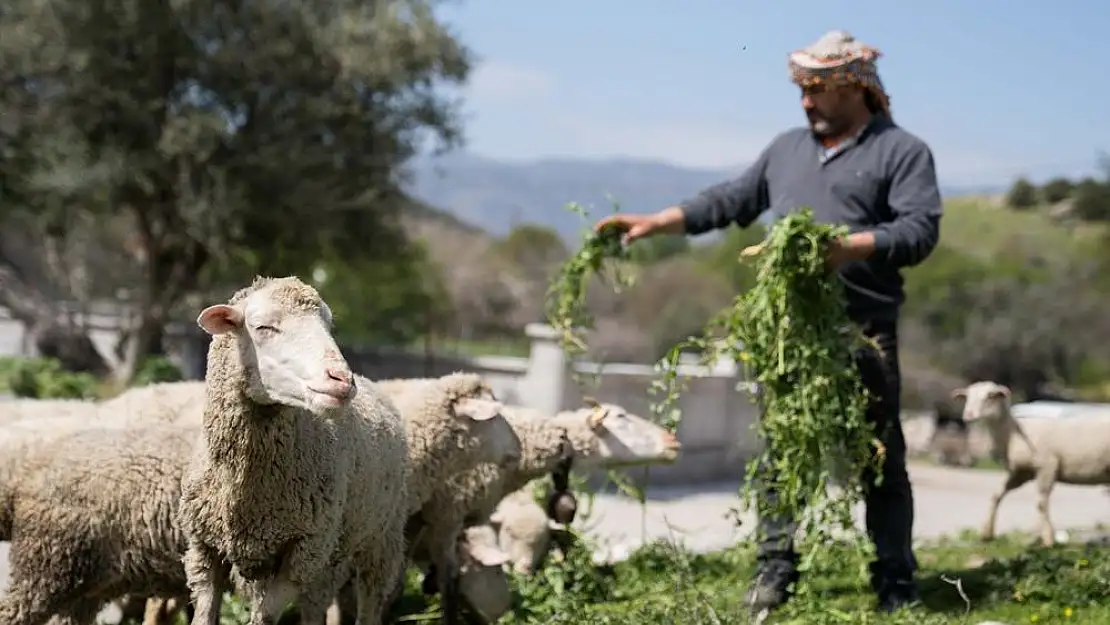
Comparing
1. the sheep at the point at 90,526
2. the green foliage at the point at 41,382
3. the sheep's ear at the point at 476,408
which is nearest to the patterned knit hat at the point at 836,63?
the sheep's ear at the point at 476,408

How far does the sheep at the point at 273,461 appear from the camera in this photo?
151 inches

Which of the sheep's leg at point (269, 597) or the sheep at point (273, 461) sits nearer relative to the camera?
the sheep at point (273, 461)

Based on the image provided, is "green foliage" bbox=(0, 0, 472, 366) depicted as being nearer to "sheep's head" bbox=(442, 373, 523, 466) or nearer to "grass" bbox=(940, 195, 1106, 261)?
"sheep's head" bbox=(442, 373, 523, 466)

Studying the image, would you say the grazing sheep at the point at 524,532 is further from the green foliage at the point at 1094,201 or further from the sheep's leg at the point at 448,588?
Result: the green foliage at the point at 1094,201

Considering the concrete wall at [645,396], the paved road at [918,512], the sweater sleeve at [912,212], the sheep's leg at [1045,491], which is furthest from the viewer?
the concrete wall at [645,396]

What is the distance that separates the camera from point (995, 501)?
933 centimetres

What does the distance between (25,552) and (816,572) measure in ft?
12.5

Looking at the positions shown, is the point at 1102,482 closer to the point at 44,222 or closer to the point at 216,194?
the point at 216,194

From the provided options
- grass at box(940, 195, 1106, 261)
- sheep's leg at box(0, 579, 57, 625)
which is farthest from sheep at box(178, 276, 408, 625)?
grass at box(940, 195, 1106, 261)

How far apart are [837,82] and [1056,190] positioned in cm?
6762

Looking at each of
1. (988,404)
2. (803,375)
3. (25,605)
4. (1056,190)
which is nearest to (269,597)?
(25,605)

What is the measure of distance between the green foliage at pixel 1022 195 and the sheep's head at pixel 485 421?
69758mm

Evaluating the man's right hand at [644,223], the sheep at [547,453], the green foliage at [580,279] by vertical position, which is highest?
the man's right hand at [644,223]

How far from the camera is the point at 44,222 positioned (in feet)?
60.8
